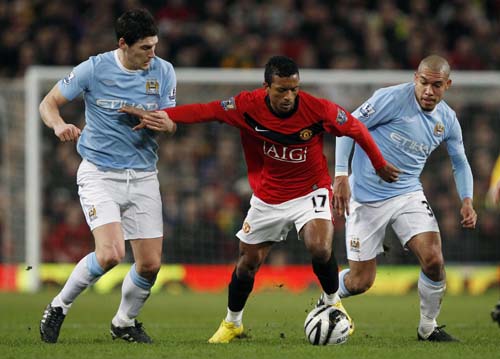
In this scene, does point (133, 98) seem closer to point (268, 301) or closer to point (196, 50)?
point (268, 301)

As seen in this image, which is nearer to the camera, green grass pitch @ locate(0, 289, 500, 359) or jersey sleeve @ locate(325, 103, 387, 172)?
green grass pitch @ locate(0, 289, 500, 359)

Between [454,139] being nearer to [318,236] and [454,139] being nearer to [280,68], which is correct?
[318,236]

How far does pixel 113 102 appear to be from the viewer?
333 inches

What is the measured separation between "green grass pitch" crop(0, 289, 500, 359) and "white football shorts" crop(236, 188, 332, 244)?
0.85 metres

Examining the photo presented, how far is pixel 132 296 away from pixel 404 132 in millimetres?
2598

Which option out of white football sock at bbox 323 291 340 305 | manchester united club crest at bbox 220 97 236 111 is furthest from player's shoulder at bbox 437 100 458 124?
manchester united club crest at bbox 220 97 236 111

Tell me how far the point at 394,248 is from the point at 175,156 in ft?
12.4

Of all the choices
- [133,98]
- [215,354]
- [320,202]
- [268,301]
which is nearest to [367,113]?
[320,202]

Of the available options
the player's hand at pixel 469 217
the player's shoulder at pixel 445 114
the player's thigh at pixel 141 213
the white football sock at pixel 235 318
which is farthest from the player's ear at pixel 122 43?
the player's hand at pixel 469 217

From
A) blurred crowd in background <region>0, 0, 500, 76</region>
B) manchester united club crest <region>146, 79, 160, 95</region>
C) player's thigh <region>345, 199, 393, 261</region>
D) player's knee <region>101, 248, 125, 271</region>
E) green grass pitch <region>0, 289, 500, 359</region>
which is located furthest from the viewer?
blurred crowd in background <region>0, 0, 500, 76</region>

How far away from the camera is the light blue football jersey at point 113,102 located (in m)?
8.48

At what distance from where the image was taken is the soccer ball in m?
8.27

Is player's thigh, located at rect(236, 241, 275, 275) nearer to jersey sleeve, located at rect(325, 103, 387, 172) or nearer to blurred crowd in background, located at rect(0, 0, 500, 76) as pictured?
jersey sleeve, located at rect(325, 103, 387, 172)

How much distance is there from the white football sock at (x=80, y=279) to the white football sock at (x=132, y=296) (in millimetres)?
391
